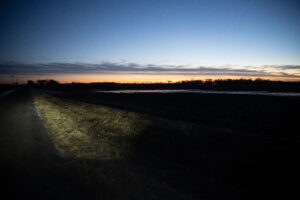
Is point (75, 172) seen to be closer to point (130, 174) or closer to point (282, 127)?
point (130, 174)

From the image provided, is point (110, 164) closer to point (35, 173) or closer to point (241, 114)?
point (35, 173)

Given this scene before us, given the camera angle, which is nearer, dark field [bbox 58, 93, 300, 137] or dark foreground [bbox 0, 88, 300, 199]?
dark foreground [bbox 0, 88, 300, 199]

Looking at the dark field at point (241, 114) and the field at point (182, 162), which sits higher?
the dark field at point (241, 114)

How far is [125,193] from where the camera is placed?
3.36m

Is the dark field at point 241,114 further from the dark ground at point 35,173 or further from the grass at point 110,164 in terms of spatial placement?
the dark ground at point 35,173

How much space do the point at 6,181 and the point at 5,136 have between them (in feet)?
14.3

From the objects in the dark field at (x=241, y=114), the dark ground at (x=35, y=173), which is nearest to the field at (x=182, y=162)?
the dark ground at (x=35, y=173)

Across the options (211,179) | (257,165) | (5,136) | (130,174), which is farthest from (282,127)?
(5,136)

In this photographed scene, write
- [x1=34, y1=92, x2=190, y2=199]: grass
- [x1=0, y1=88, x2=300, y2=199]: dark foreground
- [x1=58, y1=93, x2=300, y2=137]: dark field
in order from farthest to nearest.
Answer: [x1=58, y1=93, x2=300, y2=137]: dark field, [x1=0, y1=88, x2=300, y2=199]: dark foreground, [x1=34, y1=92, x2=190, y2=199]: grass

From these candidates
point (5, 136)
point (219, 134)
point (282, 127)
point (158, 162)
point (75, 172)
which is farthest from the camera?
point (282, 127)

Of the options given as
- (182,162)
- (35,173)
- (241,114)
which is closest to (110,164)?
(35,173)

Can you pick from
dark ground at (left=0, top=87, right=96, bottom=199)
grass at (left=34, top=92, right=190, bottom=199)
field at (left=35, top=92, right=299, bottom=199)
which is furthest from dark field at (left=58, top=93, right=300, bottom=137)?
dark ground at (left=0, top=87, right=96, bottom=199)

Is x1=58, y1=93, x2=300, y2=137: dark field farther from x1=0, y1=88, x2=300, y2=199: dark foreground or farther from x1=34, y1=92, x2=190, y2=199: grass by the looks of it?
x1=34, y1=92, x2=190, y2=199: grass

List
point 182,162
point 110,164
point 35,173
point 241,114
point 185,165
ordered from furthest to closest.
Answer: point 241,114 < point 182,162 < point 185,165 < point 110,164 < point 35,173
